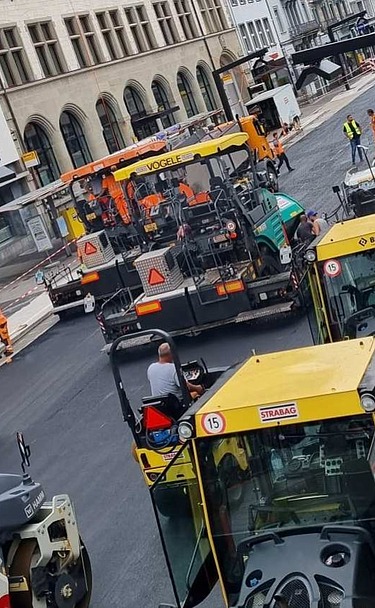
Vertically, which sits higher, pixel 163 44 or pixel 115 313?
pixel 163 44

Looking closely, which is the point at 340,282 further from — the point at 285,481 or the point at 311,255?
the point at 285,481

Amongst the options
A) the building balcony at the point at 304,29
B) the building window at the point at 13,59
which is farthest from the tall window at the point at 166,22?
the building balcony at the point at 304,29

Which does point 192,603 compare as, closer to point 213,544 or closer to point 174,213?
point 213,544

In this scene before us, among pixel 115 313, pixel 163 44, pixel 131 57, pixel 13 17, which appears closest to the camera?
pixel 115 313

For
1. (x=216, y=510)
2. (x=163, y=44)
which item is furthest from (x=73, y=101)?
(x=216, y=510)

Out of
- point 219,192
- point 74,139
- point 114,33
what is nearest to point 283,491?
point 219,192

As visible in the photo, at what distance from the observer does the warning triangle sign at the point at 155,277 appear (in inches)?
727

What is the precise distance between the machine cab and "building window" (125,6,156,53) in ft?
163

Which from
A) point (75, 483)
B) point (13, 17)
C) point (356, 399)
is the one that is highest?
point (13, 17)

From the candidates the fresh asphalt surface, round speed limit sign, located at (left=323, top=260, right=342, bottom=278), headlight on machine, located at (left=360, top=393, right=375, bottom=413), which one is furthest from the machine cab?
round speed limit sign, located at (left=323, top=260, right=342, bottom=278)

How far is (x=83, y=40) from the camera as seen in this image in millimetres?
48812

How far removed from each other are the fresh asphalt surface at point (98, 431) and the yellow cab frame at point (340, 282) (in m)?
2.93

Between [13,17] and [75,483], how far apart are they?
34.1 metres

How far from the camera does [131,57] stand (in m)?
53.2
